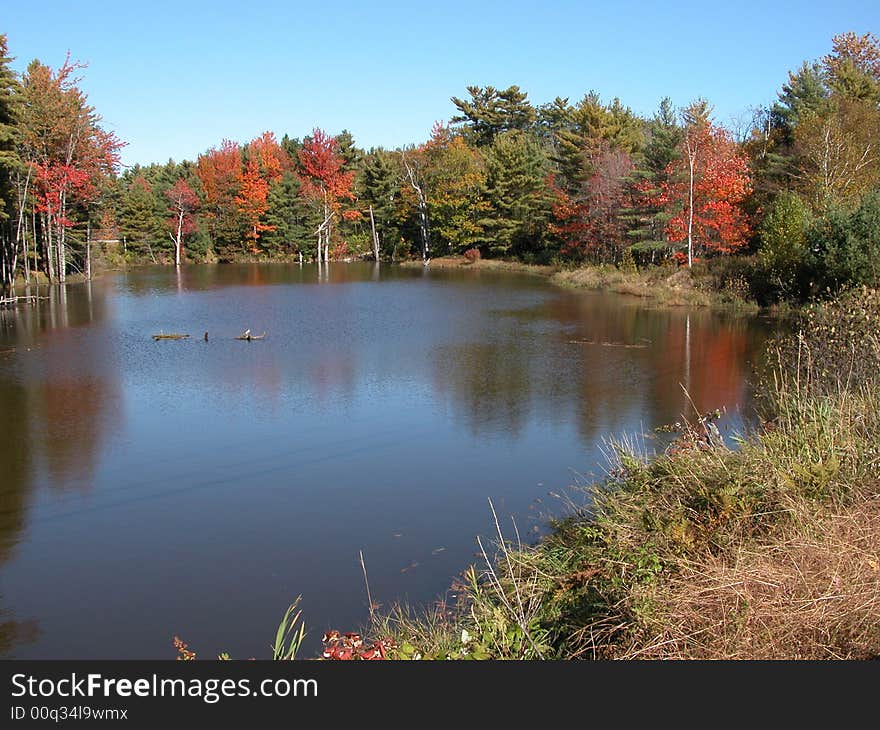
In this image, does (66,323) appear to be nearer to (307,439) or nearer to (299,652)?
(307,439)

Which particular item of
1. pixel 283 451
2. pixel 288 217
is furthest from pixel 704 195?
pixel 288 217

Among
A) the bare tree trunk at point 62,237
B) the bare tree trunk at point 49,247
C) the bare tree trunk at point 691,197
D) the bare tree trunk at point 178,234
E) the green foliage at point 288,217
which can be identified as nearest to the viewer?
the bare tree trunk at point 691,197

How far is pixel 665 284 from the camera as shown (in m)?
26.9

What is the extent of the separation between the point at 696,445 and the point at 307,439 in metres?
5.62

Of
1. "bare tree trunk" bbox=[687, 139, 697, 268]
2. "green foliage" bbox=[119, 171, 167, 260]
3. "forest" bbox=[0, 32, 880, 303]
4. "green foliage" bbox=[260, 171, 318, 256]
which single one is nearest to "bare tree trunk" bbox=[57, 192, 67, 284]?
"forest" bbox=[0, 32, 880, 303]

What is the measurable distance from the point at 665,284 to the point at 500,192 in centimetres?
1518

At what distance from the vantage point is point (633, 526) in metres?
5.15

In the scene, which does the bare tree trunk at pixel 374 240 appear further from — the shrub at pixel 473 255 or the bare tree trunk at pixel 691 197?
the bare tree trunk at pixel 691 197

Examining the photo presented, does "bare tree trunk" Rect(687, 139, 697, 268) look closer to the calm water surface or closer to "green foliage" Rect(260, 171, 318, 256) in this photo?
the calm water surface

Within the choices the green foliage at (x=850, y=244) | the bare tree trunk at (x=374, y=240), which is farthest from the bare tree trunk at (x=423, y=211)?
the green foliage at (x=850, y=244)

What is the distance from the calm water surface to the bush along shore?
0.95 meters

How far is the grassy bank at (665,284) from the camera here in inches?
939

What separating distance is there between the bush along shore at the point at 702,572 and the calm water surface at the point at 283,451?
3.11 feet

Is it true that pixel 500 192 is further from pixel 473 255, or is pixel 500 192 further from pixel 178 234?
pixel 178 234
